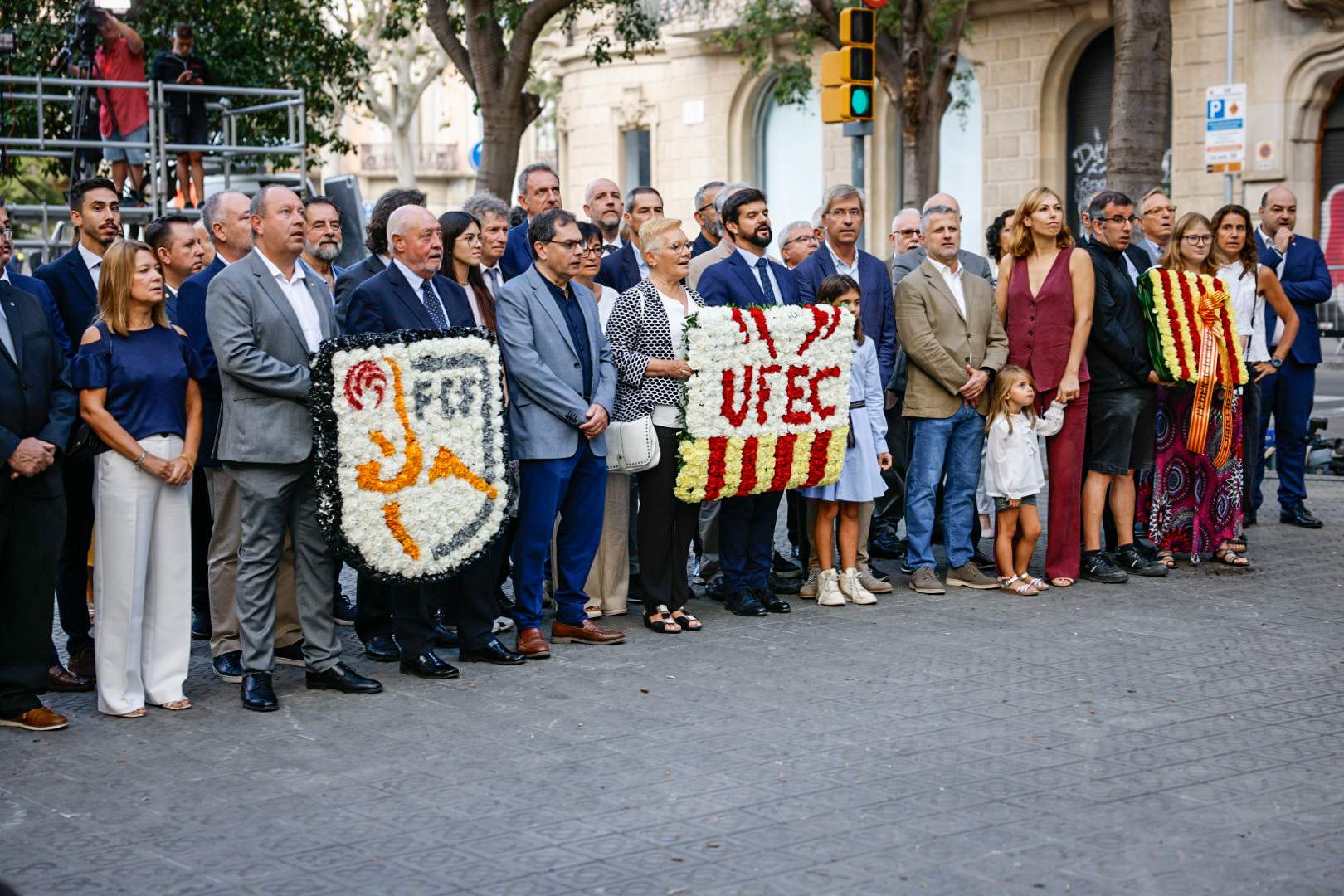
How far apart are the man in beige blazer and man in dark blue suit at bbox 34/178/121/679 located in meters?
4.32

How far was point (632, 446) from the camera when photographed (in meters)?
8.58

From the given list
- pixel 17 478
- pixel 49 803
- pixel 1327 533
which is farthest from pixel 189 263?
pixel 1327 533

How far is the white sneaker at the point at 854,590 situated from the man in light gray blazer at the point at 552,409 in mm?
1577

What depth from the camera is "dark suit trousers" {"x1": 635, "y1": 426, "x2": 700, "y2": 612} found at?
8.78 meters

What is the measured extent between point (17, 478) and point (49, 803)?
1.57 meters

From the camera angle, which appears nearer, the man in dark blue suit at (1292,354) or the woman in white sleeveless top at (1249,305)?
the woman in white sleeveless top at (1249,305)

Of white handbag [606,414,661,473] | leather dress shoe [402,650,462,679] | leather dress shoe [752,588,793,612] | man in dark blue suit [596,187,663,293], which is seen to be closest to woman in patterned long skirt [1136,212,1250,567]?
leather dress shoe [752,588,793,612]

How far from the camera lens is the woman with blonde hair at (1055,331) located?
32.0 ft

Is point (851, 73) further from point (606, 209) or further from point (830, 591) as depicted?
point (830, 591)

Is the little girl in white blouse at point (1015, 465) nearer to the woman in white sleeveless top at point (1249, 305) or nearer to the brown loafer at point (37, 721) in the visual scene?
the woman in white sleeveless top at point (1249, 305)

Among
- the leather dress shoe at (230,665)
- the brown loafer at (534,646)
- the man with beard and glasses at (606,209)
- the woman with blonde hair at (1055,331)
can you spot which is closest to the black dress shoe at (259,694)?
the leather dress shoe at (230,665)

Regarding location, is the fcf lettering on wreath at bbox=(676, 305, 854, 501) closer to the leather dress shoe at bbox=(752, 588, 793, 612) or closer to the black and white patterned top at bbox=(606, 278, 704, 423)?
the black and white patterned top at bbox=(606, 278, 704, 423)

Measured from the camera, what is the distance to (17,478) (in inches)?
272

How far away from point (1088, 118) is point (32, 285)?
24008 millimetres
